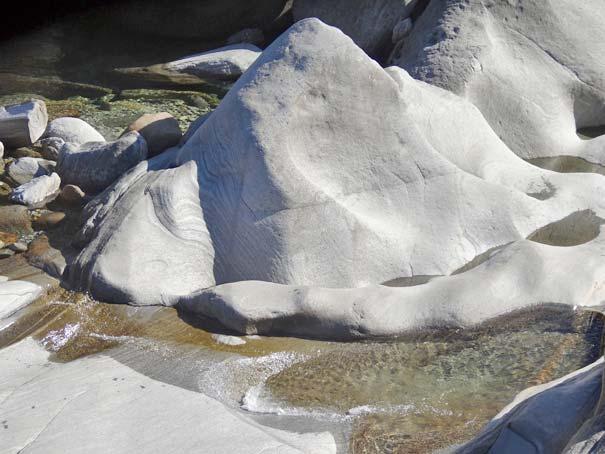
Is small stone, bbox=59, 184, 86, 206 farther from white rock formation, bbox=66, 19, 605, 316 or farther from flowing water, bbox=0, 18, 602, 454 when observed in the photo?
flowing water, bbox=0, 18, 602, 454

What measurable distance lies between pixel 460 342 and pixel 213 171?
1780 mm

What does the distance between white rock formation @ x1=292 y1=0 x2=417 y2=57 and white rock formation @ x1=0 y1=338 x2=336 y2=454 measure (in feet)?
17.3

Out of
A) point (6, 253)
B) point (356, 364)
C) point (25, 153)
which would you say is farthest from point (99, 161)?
point (356, 364)

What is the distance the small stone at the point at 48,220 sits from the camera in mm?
5852

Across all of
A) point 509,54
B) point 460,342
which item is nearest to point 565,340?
point 460,342

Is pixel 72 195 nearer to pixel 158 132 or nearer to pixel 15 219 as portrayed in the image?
pixel 15 219

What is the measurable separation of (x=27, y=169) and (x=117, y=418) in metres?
3.54

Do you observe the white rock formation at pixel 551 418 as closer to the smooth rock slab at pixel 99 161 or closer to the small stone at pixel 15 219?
the smooth rock slab at pixel 99 161

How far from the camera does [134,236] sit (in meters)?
4.86

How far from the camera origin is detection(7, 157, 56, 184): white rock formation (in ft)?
21.9

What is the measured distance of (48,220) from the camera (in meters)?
5.89

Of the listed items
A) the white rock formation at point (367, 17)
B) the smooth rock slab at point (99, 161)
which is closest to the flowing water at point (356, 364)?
the smooth rock slab at point (99, 161)

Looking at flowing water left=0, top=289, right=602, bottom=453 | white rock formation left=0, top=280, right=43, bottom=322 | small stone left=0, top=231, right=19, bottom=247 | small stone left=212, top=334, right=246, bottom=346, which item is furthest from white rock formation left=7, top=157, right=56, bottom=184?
small stone left=212, top=334, right=246, bottom=346

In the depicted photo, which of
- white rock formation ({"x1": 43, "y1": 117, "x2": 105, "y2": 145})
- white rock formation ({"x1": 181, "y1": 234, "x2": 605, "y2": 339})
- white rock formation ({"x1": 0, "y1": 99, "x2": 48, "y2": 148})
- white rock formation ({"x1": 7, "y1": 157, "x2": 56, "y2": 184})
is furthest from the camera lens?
white rock formation ({"x1": 0, "y1": 99, "x2": 48, "y2": 148})
